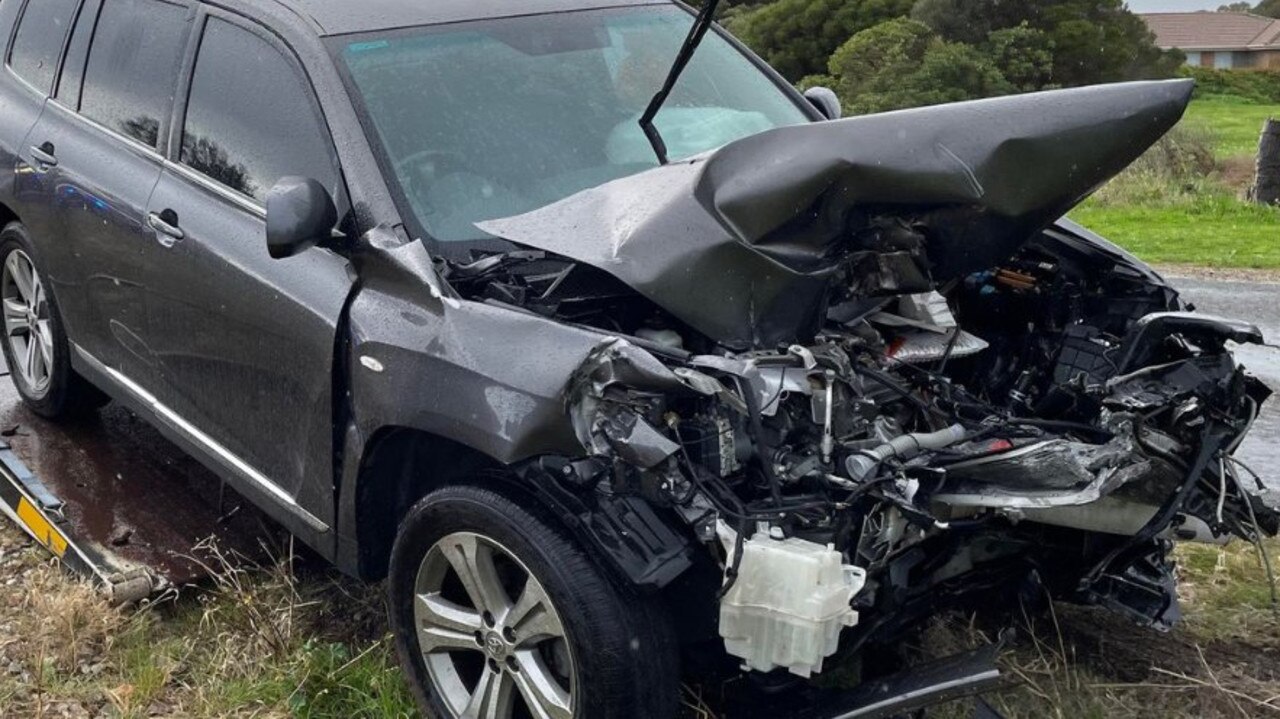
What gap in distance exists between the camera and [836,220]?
3260 millimetres

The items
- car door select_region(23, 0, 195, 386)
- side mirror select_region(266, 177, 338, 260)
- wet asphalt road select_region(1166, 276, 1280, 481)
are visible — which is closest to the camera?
side mirror select_region(266, 177, 338, 260)

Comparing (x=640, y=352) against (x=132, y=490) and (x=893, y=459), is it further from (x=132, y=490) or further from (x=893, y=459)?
(x=132, y=490)

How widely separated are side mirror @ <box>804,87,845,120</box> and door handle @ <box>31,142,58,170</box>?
272 centimetres

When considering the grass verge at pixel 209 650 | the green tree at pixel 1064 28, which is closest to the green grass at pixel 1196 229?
the grass verge at pixel 209 650

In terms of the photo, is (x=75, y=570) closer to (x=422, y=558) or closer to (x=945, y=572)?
(x=422, y=558)

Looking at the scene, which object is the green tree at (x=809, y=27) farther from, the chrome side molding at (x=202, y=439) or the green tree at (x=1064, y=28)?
the chrome side molding at (x=202, y=439)

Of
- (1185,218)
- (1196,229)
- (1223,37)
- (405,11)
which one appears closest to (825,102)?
(405,11)

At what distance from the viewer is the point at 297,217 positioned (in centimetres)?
340

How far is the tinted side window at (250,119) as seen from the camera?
3902 mm

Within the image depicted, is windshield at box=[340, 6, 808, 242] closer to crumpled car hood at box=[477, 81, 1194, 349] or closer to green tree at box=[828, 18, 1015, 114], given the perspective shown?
crumpled car hood at box=[477, 81, 1194, 349]

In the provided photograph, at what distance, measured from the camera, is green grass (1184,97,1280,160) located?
23.1 metres

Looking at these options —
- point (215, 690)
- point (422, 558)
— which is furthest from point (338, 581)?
point (422, 558)

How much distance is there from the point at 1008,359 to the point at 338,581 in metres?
2.22

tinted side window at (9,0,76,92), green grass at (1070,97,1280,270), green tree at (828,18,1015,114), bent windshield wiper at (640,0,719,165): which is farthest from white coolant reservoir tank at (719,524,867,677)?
green tree at (828,18,1015,114)
